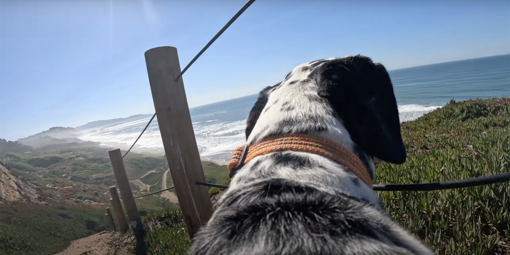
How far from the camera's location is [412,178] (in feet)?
11.4

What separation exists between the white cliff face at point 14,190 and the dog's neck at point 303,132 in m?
23.2

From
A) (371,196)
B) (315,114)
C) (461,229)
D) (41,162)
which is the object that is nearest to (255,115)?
(315,114)

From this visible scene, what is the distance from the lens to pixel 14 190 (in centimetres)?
2123

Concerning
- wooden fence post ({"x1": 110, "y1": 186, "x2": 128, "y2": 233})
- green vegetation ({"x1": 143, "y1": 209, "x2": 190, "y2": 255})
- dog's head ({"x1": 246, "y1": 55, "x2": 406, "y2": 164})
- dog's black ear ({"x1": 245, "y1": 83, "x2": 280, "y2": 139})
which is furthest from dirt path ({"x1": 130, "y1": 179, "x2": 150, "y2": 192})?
dog's head ({"x1": 246, "y1": 55, "x2": 406, "y2": 164})

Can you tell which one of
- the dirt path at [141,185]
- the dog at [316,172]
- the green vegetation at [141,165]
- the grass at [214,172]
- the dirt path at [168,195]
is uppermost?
the dog at [316,172]

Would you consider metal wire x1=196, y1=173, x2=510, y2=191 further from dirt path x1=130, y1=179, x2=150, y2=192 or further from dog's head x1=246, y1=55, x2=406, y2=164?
dirt path x1=130, y1=179, x2=150, y2=192

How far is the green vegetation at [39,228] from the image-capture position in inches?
408

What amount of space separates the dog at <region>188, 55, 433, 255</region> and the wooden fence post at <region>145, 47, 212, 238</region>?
1036 millimetres

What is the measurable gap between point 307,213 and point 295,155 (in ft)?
1.18

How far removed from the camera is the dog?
87 cm

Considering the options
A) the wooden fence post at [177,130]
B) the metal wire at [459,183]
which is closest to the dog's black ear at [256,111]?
the metal wire at [459,183]

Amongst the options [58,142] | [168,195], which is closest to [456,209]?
[168,195]

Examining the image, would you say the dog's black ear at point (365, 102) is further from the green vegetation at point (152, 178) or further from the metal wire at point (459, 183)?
the green vegetation at point (152, 178)

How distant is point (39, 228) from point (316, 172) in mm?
16876
